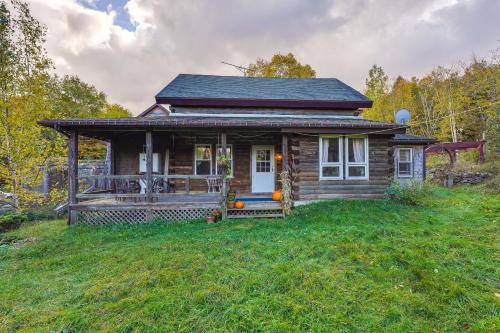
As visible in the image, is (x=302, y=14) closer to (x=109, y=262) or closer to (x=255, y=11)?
(x=255, y=11)

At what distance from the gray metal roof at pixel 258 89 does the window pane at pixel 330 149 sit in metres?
2.81

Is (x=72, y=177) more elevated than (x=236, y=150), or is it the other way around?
(x=236, y=150)

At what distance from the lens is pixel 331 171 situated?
8930 millimetres

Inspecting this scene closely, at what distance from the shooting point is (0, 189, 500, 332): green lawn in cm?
279

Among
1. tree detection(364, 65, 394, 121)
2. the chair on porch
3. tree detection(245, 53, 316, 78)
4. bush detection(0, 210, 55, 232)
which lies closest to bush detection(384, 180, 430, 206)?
the chair on porch

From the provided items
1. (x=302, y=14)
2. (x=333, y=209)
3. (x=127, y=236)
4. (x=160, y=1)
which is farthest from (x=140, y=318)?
(x=302, y=14)

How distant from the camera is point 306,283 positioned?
345cm

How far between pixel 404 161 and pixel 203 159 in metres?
11.3

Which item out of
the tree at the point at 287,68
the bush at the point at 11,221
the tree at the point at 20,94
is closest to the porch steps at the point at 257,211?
the bush at the point at 11,221

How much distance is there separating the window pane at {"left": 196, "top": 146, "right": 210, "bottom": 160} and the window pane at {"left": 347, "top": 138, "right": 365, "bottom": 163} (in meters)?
5.79

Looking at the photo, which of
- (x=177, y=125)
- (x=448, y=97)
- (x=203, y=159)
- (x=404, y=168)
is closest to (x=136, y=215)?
(x=177, y=125)

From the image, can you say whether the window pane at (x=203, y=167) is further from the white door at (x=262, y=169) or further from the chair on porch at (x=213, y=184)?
the white door at (x=262, y=169)

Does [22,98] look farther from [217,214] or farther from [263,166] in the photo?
[263,166]

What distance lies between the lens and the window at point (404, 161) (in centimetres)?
1345
